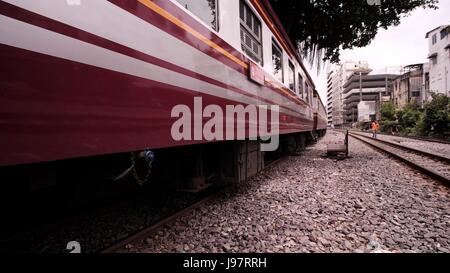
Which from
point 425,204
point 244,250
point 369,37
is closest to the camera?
point 244,250

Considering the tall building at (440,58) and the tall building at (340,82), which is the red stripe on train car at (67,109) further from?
the tall building at (340,82)

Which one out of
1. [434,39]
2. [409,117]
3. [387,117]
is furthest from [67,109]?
[434,39]

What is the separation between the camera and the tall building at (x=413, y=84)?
44062 mm

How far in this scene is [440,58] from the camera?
36188 mm

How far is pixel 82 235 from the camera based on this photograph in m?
2.69

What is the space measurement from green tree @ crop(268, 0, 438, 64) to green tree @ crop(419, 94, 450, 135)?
36.3ft

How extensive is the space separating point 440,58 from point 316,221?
45.0 m

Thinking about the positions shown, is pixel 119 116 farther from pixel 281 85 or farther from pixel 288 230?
pixel 281 85

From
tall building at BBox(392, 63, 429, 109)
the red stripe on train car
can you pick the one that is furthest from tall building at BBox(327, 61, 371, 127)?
the red stripe on train car

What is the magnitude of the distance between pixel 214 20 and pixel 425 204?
3.66 meters

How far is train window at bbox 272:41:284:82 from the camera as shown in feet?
17.1

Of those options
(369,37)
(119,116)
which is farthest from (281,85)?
(369,37)

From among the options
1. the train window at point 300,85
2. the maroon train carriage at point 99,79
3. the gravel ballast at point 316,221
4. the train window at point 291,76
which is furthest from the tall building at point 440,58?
the maroon train carriage at point 99,79

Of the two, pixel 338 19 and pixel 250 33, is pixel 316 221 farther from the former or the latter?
pixel 338 19
